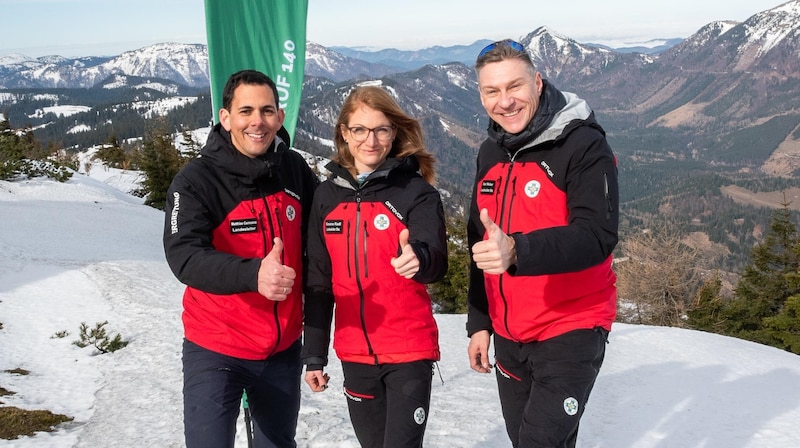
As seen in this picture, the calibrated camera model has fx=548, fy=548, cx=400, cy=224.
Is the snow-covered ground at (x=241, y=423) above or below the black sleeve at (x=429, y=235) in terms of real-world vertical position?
below

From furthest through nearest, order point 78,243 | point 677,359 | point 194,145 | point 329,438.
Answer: point 194,145 < point 78,243 < point 677,359 < point 329,438

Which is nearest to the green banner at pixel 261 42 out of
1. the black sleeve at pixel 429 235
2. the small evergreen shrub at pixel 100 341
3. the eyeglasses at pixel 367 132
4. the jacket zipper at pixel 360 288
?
the eyeglasses at pixel 367 132

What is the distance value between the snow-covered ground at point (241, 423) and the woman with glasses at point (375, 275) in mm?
2905

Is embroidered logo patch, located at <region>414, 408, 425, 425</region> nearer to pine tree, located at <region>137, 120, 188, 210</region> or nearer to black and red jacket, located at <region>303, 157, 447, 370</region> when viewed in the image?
black and red jacket, located at <region>303, 157, 447, 370</region>

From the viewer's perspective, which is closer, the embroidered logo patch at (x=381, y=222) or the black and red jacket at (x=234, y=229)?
the black and red jacket at (x=234, y=229)

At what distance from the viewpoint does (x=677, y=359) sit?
1109 centimetres

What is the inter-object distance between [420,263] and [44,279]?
44.1 ft

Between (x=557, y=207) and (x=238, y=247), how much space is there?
5.56ft

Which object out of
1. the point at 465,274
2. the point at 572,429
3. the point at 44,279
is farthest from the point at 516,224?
the point at 465,274

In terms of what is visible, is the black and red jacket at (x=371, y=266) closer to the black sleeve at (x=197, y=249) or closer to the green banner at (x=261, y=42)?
the black sleeve at (x=197, y=249)

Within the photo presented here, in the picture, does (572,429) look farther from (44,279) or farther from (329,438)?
(44,279)

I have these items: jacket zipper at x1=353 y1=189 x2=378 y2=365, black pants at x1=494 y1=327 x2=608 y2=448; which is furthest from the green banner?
black pants at x1=494 y1=327 x2=608 y2=448

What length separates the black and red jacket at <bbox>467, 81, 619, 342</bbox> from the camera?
2.45 metres

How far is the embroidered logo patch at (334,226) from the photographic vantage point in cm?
303
